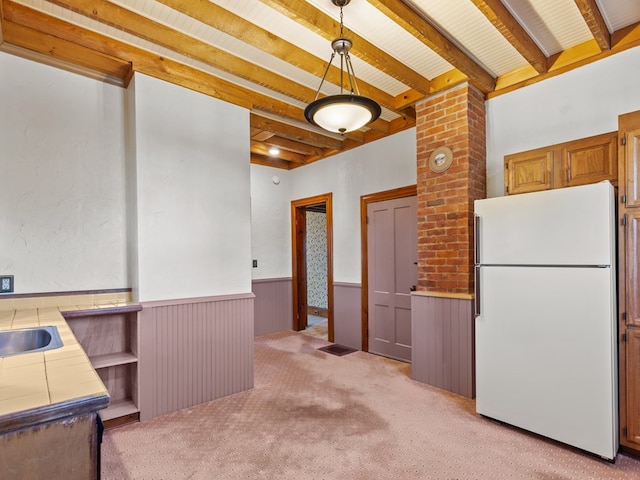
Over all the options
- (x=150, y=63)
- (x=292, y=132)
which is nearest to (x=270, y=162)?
(x=292, y=132)

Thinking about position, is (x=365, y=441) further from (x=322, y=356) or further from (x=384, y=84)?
(x=384, y=84)

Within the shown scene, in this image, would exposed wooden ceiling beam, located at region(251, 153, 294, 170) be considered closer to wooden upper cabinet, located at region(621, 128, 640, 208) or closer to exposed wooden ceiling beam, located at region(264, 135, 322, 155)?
exposed wooden ceiling beam, located at region(264, 135, 322, 155)

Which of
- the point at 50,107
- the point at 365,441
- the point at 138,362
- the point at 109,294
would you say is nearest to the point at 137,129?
the point at 50,107

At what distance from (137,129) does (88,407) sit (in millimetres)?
2330

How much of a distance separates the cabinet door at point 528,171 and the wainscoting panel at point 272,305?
11.7ft

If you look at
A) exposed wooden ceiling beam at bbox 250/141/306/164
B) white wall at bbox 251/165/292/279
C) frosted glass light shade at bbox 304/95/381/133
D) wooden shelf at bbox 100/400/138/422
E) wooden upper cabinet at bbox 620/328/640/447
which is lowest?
wooden shelf at bbox 100/400/138/422

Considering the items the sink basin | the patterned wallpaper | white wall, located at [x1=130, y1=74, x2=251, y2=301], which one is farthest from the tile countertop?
the patterned wallpaper

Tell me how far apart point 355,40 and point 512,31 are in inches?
42.9

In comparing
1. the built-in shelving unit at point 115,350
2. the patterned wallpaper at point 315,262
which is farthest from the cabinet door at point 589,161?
the patterned wallpaper at point 315,262

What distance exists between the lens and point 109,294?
2752 mm

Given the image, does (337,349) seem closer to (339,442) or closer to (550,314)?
(339,442)

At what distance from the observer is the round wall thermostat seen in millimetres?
3207

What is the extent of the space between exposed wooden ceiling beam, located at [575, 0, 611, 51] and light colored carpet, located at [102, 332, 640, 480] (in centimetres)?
278

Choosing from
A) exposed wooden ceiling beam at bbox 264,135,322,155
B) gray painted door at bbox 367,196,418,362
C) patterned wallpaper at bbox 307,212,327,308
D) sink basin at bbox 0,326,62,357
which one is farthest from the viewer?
patterned wallpaper at bbox 307,212,327,308
